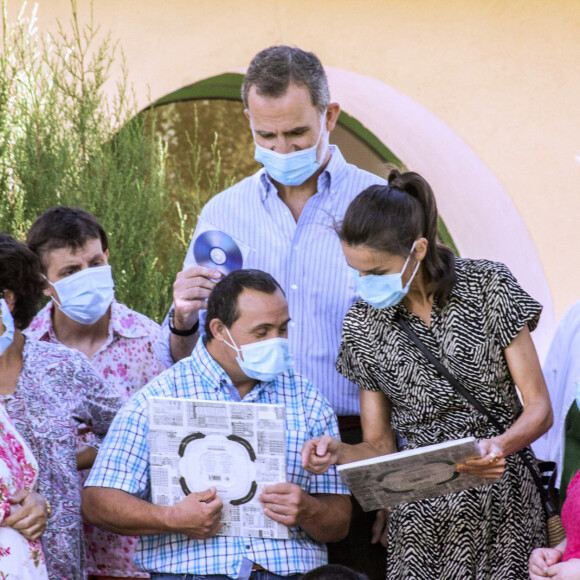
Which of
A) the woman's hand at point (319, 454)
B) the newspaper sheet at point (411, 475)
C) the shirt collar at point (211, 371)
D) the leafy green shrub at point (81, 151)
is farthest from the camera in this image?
the leafy green shrub at point (81, 151)

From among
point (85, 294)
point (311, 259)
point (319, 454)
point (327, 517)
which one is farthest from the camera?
point (85, 294)

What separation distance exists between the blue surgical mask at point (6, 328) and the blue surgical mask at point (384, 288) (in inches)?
48.4

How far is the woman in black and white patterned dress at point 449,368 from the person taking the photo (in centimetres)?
319

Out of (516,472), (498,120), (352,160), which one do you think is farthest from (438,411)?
(352,160)

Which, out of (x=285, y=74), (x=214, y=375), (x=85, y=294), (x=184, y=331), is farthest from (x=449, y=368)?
(x=85, y=294)

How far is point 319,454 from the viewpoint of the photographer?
3.11 meters

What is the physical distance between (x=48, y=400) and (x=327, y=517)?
1.09 meters

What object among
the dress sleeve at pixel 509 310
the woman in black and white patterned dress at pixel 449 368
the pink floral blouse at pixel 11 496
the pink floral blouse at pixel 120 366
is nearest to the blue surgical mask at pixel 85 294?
the pink floral blouse at pixel 120 366

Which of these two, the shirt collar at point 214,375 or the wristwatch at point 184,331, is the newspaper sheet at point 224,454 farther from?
the wristwatch at point 184,331

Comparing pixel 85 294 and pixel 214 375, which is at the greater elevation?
pixel 85 294

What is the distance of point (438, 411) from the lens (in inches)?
128

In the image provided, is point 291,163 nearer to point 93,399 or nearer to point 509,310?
point 509,310

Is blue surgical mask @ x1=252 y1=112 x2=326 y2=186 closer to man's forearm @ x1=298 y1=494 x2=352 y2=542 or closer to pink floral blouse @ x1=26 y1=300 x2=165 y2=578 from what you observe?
pink floral blouse @ x1=26 y1=300 x2=165 y2=578

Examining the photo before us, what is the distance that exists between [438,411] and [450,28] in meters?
3.89
